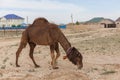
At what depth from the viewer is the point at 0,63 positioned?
58.2ft

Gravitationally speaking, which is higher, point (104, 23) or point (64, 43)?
point (64, 43)

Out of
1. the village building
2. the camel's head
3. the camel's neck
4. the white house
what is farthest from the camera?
the white house

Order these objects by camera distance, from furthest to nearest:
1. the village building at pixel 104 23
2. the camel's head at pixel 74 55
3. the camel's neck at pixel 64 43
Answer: the village building at pixel 104 23, the camel's neck at pixel 64 43, the camel's head at pixel 74 55

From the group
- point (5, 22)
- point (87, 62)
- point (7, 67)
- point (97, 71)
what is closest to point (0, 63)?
point (7, 67)

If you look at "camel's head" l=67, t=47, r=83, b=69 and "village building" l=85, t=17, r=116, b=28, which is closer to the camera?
"camel's head" l=67, t=47, r=83, b=69

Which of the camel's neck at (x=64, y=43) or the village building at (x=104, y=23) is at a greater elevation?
the camel's neck at (x=64, y=43)

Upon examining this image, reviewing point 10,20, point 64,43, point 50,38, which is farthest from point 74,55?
point 10,20

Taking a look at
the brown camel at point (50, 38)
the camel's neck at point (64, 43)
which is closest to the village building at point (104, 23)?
the brown camel at point (50, 38)

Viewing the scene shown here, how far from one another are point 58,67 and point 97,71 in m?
1.81

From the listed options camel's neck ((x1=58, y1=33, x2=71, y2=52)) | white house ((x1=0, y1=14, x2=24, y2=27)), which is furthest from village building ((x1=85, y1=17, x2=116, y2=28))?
camel's neck ((x1=58, y1=33, x2=71, y2=52))

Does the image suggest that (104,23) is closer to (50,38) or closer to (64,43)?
(64,43)

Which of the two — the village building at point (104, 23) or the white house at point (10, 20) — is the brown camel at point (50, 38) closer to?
the village building at point (104, 23)

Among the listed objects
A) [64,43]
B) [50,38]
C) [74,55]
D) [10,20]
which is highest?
[50,38]

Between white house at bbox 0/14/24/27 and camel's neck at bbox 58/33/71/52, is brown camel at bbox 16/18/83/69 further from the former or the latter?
white house at bbox 0/14/24/27
